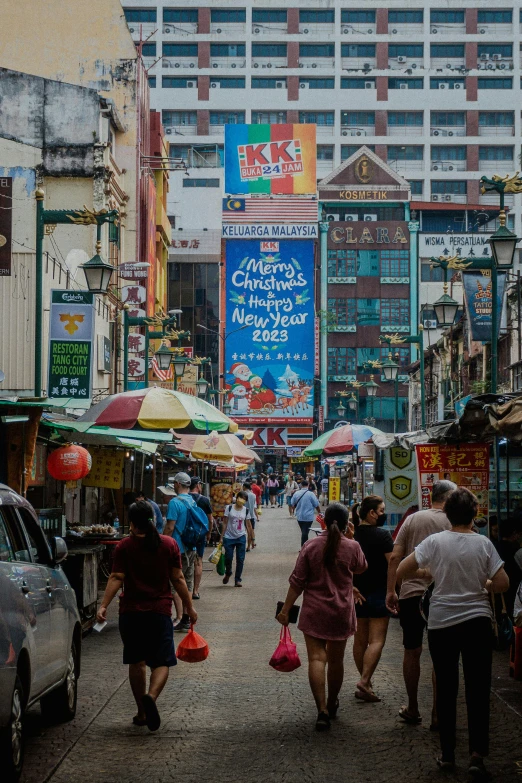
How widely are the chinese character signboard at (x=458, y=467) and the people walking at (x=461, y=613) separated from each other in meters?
7.81

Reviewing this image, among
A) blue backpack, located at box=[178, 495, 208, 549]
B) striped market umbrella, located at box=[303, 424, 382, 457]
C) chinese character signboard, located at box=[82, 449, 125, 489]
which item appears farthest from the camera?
chinese character signboard, located at box=[82, 449, 125, 489]

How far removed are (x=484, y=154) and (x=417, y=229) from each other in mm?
10915

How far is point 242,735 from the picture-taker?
27.5 feet

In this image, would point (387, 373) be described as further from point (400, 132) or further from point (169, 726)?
point (400, 132)

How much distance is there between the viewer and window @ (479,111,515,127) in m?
96.1

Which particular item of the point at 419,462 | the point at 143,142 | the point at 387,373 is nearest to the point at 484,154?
the point at 143,142

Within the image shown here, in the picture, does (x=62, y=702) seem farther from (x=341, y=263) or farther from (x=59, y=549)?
(x=341, y=263)

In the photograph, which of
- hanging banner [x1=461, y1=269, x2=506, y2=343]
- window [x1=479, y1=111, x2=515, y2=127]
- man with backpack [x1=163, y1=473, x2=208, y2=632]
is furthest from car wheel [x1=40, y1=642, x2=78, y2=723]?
window [x1=479, y1=111, x2=515, y2=127]

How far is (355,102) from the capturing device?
3784 inches

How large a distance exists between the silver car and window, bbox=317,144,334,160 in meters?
91.7

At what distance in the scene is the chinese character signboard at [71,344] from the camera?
69.0 feet

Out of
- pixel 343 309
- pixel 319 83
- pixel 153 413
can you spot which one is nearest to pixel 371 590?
pixel 153 413

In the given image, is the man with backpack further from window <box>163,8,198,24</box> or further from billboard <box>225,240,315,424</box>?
window <box>163,8,198,24</box>

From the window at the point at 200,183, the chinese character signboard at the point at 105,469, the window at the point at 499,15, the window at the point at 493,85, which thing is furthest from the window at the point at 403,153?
→ the chinese character signboard at the point at 105,469
